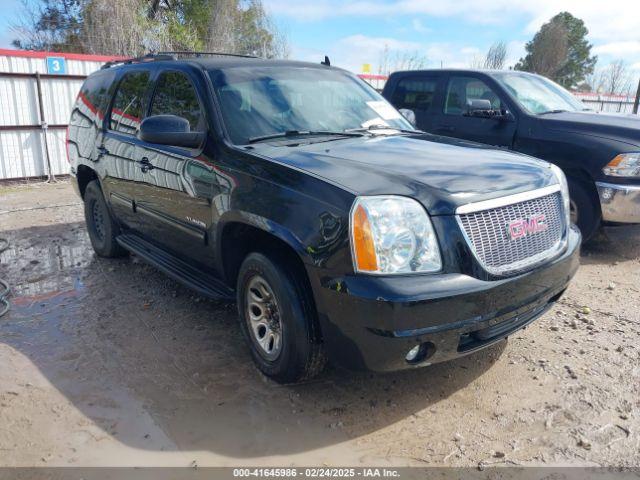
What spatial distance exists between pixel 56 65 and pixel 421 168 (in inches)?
411

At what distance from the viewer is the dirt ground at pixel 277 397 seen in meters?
2.59

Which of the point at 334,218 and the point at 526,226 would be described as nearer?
the point at 334,218

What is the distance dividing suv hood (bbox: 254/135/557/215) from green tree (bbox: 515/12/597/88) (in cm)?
Result: 3840

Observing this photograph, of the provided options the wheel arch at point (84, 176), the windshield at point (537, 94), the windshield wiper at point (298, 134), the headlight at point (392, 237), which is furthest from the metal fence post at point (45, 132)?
the headlight at point (392, 237)

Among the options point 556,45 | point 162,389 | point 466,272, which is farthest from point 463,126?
point 556,45

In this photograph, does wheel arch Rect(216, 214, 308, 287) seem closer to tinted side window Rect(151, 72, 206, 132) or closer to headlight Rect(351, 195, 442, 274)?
headlight Rect(351, 195, 442, 274)

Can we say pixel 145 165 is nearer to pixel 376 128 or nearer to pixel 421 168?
pixel 376 128

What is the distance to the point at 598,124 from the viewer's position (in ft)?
18.4

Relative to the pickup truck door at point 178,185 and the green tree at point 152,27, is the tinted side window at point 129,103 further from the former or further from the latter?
the green tree at point 152,27

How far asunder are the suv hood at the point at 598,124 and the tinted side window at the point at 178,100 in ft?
13.3

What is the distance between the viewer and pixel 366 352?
2.52 meters

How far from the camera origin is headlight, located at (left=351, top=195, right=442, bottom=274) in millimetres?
Answer: 2451

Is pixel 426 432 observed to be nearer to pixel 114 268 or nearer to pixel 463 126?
pixel 114 268

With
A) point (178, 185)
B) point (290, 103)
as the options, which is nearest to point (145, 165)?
point (178, 185)
